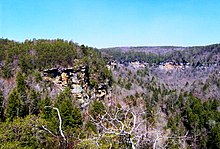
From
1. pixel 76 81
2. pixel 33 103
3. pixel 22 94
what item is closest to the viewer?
pixel 33 103

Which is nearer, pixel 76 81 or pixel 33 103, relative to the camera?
pixel 33 103

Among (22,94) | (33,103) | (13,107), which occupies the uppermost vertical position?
(22,94)

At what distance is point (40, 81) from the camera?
49.0 meters

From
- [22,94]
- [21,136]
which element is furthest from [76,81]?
[21,136]

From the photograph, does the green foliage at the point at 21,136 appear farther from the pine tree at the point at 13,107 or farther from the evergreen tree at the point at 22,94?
the evergreen tree at the point at 22,94

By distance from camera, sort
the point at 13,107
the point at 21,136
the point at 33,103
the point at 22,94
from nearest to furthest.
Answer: the point at 21,136 < the point at 13,107 < the point at 33,103 < the point at 22,94

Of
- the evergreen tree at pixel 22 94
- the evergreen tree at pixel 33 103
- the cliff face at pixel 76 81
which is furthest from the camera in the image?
the cliff face at pixel 76 81

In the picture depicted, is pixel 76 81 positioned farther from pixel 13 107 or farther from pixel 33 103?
pixel 13 107

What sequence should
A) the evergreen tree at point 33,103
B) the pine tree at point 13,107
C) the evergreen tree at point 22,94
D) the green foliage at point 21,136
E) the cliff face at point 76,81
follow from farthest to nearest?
the cliff face at point 76,81, the evergreen tree at point 33,103, the evergreen tree at point 22,94, the pine tree at point 13,107, the green foliage at point 21,136

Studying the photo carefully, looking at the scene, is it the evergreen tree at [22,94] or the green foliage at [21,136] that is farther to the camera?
the evergreen tree at [22,94]

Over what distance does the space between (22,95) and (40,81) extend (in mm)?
9342

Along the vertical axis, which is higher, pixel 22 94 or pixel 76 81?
pixel 22 94

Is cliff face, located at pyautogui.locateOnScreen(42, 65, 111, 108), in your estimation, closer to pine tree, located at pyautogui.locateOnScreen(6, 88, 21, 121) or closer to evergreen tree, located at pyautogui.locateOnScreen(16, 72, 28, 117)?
evergreen tree, located at pyautogui.locateOnScreen(16, 72, 28, 117)

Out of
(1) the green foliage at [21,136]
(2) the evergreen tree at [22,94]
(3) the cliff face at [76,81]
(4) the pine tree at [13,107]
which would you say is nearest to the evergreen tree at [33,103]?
(2) the evergreen tree at [22,94]
